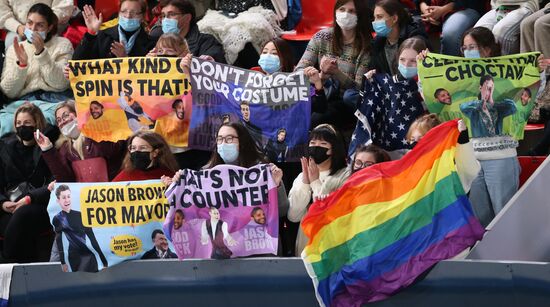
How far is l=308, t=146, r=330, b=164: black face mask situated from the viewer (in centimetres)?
1059

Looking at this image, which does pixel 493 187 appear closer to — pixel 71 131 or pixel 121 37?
pixel 71 131

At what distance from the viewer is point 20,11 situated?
1379 cm

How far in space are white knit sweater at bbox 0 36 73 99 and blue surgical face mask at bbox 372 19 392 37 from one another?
2.74 m

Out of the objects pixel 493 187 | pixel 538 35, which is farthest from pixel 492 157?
pixel 538 35

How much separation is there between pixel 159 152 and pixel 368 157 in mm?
1555

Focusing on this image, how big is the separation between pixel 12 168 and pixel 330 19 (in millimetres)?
3332

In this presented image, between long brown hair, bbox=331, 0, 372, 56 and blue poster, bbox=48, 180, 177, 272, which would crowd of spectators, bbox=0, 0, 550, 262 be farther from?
blue poster, bbox=48, 180, 177, 272

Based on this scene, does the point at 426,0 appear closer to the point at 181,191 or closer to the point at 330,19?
the point at 330,19

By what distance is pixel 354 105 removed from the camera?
11.7 meters

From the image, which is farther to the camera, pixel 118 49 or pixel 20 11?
pixel 20 11

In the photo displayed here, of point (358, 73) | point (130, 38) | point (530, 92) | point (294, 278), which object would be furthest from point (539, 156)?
point (130, 38)

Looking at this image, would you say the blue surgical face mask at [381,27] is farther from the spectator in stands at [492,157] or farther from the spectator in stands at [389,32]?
the spectator in stands at [492,157]

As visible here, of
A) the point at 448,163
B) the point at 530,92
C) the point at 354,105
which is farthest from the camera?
the point at 354,105

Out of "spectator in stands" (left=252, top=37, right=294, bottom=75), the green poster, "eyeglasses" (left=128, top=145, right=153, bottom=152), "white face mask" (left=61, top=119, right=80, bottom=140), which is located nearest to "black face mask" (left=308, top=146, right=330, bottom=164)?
the green poster
